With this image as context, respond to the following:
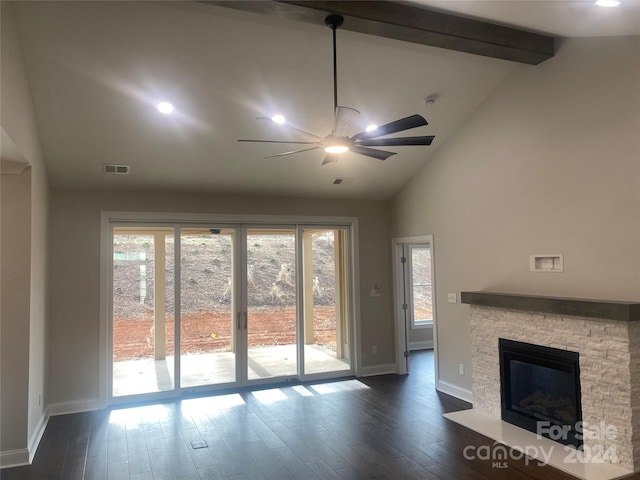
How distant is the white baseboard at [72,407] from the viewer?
5.17m

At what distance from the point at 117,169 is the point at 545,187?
4.68 m

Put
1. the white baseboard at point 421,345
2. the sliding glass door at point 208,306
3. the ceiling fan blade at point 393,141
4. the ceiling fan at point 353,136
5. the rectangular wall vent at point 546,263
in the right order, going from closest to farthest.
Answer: the ceiling fan at point 353,136
the ceiling fan blade at point 393,141
the rectangular wall vent at point 546,263
the sliding glass door at point 208,306
the white baseboard at point 421,345

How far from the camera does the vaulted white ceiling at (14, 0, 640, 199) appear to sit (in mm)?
3451

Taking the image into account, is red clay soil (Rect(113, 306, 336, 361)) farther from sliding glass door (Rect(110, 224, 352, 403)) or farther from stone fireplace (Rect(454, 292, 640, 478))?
stone fireplace (Rect(454, 292, 640, 478))

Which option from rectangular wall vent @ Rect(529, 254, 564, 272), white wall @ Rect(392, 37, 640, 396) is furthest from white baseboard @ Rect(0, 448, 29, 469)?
rectangular wall vent @ Rect(529, 254, 564, 272)

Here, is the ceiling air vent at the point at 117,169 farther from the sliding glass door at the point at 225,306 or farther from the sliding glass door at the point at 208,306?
the sliding glass door at the point at 208,306

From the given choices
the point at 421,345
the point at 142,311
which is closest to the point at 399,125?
the point at 142,311

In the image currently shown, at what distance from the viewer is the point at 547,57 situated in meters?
4.23

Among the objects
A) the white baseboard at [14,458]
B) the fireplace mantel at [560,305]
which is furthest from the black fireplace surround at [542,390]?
the white baseboard at [14,458]

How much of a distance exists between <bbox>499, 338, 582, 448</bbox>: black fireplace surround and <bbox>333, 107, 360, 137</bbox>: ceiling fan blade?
2860 millimetres

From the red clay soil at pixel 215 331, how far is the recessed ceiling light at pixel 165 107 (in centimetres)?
280

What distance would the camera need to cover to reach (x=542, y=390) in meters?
4.36

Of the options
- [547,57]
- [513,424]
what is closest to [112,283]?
[513,424]

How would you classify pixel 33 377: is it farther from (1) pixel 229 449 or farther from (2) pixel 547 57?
(2) pixel 547 57
